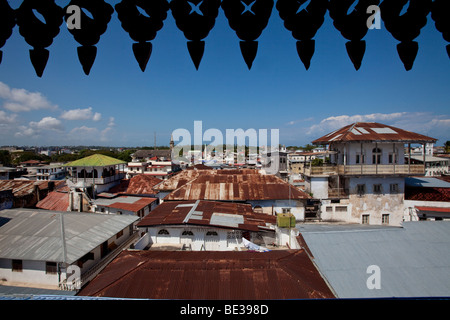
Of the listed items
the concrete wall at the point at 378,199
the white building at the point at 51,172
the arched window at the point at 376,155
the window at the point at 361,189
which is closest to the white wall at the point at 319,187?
the concrete wall at the point at 378,199

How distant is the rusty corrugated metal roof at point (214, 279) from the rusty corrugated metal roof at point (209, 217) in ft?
13.5

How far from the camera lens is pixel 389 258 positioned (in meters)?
7.10

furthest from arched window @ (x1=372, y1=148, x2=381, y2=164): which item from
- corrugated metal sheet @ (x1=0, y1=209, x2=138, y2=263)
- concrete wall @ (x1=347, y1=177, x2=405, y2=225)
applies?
corrugated metal sheet @ (x1=0, y1=209, x2=138, y2=263)

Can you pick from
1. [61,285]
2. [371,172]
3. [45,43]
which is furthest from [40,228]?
[371,172]

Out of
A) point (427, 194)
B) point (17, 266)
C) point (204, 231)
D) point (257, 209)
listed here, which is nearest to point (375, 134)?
point (427, 194)

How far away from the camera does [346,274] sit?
6668 mm

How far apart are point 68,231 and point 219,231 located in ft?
25.5

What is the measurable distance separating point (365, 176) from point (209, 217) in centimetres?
1280

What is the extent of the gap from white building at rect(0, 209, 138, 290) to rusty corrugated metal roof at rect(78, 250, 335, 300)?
14.2 ft

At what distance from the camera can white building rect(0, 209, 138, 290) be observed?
10352 millimetres

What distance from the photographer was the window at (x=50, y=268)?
1035 cm

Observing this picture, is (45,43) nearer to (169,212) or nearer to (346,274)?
(346,274)

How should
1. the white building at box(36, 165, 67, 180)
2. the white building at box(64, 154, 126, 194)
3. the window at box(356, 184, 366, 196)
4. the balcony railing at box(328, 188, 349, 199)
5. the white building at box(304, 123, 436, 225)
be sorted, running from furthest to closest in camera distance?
the white building at box(36, 165, 67, 180) < the white building at box(64, 154, 126, 194) < the balcony railing at box(328, 188, 349, 199) < the window at box(356, 184, 366, 196) < the white building at box(304, 123, 436, 225)

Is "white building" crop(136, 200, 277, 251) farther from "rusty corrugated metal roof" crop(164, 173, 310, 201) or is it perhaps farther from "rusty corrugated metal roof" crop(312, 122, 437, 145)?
"rusty corrugated metal roof" crop(312, 122, 437, 145)
